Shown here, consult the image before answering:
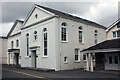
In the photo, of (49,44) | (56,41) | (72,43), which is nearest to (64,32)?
(72,43)

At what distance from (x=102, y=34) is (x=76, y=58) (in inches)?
360

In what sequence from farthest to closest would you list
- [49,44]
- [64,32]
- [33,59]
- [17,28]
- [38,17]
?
[17,28] → [33,59] → [38,17] → [64,32] → [49,44]

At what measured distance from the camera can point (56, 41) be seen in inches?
839

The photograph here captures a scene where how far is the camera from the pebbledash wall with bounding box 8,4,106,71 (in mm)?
21469

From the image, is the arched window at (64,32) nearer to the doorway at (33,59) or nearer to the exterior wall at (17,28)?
the doorway at (33,59)

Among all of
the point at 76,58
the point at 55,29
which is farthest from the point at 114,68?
the point at 55,29

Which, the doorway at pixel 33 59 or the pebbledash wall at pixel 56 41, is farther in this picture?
the doorway at pixel 33 59

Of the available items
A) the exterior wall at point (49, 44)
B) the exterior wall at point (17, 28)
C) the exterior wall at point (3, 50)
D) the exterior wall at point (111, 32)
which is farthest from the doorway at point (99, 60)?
the exterior wall at point (3, 50)

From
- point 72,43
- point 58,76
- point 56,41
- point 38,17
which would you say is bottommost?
point 58,76

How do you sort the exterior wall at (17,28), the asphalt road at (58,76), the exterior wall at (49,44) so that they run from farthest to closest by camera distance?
the exterior wall at (17,28) → the exterior wall at (49,44) → the asphalt road at (58,76)

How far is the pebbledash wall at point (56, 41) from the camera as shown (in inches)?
845

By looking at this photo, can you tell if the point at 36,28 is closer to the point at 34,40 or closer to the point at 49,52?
the point at 34,40

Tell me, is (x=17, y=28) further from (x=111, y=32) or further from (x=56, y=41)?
(x=111, y=32)

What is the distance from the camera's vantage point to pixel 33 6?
26.4 metres
